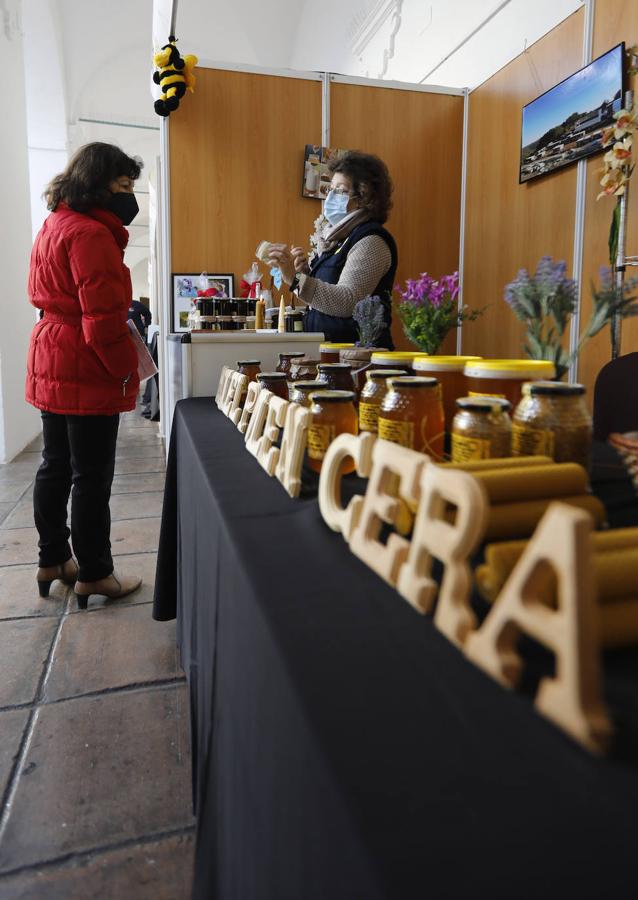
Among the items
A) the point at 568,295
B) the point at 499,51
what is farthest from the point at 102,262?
the point at 499,51

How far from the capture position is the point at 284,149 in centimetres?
412

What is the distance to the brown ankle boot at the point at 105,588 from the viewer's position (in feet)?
7.50

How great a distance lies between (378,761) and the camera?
37 centimetres

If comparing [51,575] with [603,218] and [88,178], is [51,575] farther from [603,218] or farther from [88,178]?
[603,218]

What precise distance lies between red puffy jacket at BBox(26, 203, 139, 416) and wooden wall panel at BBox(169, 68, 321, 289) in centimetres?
198

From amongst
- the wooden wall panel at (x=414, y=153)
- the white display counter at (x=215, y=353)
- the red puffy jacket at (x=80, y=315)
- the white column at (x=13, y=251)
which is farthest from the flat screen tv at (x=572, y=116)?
the white column at (x=13, y=251)

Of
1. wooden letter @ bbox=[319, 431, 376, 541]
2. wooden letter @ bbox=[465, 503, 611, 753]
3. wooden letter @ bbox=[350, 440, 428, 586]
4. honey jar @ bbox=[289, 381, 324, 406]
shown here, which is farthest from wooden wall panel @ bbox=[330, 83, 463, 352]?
wooden letter @ bbox=[465, 503, 611, 753]

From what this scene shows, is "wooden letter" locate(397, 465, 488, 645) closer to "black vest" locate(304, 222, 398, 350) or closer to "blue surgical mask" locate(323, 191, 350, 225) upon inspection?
→ "black vest" locate(304, 222, 398, 350)

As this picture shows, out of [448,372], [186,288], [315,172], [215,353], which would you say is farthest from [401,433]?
[315,172]

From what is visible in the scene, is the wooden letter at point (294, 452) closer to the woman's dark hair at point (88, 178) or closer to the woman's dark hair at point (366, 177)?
the woman's dark hair at point (88, 178)

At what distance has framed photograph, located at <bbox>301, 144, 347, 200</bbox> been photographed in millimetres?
4117

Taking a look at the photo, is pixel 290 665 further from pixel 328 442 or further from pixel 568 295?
pixel 568 295

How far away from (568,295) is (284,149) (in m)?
3.67

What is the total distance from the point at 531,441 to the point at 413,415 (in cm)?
16
